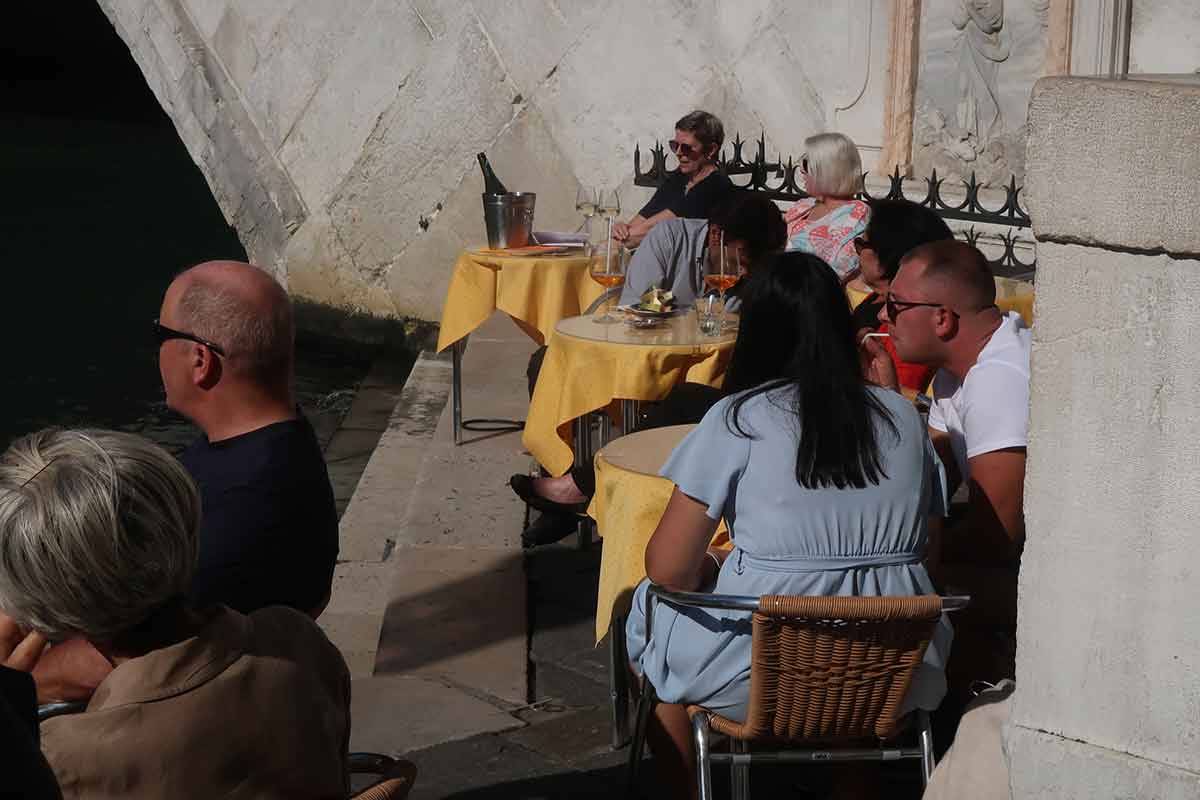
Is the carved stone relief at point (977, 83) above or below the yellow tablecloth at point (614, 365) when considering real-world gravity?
above

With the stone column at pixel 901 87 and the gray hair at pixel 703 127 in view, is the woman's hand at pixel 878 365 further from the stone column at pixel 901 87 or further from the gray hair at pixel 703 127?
the stone column at pixel 901 87

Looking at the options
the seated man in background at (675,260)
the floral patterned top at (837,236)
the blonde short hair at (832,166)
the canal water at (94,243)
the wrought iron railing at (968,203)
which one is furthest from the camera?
the canal water at (94,243)

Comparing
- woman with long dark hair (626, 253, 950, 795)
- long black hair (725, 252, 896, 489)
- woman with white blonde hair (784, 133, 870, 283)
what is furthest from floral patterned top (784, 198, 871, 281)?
woman with long dark hair (626, 253, 950, 795)

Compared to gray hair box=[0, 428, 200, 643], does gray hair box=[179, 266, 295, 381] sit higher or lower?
higher

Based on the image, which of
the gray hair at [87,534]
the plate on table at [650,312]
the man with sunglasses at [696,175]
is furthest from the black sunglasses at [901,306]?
the man with sunglasses at [696,175]

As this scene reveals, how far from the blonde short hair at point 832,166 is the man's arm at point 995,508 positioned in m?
2.64

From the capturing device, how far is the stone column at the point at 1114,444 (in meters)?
1.87

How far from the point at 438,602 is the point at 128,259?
346 inches

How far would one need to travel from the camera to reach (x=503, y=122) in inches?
364

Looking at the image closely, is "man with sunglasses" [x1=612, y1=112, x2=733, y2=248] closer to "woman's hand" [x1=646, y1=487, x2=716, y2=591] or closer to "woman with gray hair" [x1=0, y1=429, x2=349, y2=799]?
"woman's hand" [x1=646, y1=487, x2=716, y2=591]

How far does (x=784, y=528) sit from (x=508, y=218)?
11.2 feet

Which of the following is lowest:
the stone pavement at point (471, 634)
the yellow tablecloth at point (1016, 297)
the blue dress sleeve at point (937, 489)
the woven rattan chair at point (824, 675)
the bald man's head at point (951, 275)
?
the stone pavement at point (471, 634)

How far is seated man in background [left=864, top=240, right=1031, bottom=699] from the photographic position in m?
2.78

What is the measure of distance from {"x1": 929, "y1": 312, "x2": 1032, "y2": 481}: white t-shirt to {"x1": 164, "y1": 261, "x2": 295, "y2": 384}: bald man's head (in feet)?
4.01
